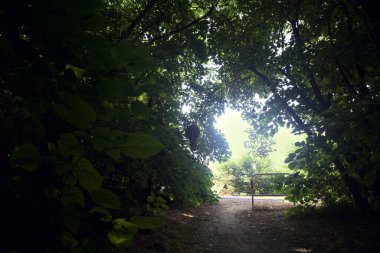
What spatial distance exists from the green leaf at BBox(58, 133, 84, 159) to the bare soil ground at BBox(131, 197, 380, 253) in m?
5.20

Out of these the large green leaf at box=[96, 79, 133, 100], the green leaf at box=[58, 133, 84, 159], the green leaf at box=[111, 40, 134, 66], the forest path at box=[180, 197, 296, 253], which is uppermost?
the green leaf at box=[111, 40, 134, 66]

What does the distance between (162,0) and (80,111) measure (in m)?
7.31

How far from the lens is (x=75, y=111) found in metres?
0.49

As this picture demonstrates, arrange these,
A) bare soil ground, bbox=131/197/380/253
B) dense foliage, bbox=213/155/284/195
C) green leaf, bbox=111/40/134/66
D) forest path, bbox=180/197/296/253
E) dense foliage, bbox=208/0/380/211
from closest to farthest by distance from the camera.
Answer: green leaf, bbox=111/40/134/66 < dense foliage, bbox=208/0/380/211 < bare soil ground, bbox=131/197/380/253 < forest path, bbox=180/197/296/253 < dense foliage, bbox=213/155/284/195

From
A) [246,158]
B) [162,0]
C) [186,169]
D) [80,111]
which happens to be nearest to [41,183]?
[80,111]

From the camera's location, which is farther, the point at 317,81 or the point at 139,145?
the point at 317,81

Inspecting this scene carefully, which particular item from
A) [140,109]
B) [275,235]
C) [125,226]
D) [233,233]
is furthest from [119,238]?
[233,233]

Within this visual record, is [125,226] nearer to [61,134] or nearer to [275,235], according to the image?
[61,134]

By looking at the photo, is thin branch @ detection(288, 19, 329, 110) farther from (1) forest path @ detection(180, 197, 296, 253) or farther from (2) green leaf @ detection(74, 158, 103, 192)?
(2) green leaf @ detection(74, 158, 103, 192)

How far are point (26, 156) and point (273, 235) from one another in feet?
22.3

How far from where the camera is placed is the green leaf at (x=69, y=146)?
1.54 ft

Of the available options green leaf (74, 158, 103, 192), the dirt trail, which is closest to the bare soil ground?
the dirt trail

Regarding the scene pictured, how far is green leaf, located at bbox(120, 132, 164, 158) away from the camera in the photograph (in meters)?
0.50

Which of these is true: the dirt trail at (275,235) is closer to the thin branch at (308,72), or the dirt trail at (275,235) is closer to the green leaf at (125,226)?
the thin branch at (308,72)
